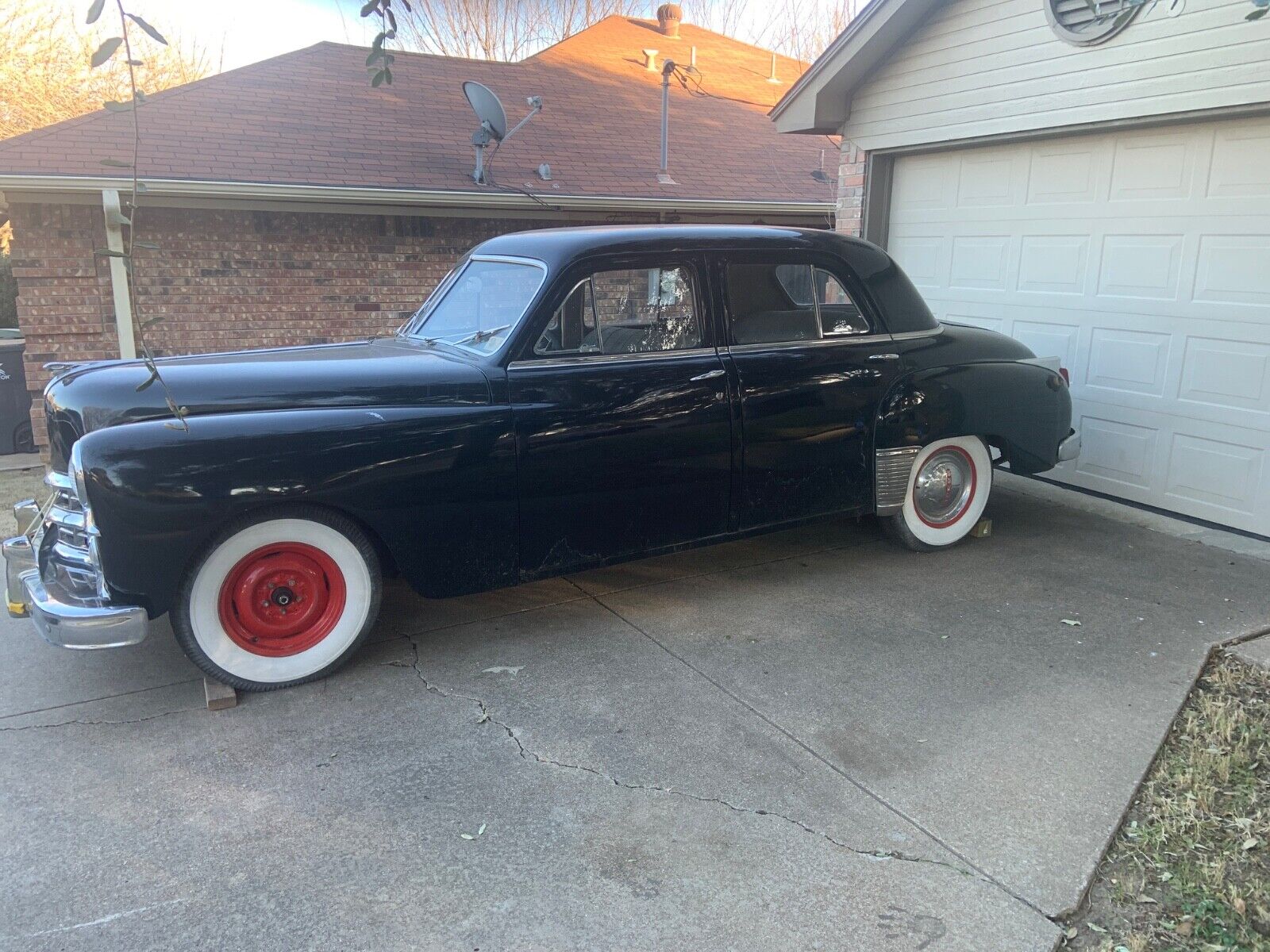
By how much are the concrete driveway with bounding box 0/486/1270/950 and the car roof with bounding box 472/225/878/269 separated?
5.89 feet

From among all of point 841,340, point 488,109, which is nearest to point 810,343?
point 841,340

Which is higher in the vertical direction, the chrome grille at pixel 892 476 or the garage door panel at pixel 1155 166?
the garage door panel at pixel 1155 166

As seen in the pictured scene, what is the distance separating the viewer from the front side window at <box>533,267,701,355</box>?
14.6ft

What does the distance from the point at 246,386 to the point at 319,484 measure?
0.59 metres

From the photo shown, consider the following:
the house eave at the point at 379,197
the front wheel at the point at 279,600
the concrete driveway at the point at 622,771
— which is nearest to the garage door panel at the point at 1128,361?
the concrete driveway at the point at 622,771

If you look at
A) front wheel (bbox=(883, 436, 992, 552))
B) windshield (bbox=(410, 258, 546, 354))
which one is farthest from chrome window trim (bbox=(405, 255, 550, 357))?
front wheel (bbox=(883, 436, 992, 552))

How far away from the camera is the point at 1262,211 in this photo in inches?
219

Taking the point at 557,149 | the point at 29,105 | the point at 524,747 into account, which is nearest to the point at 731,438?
the point at 524,747

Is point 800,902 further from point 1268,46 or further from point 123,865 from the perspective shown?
point 1268,46

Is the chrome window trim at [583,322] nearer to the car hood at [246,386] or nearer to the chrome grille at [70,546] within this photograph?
the car hood at [246,386]

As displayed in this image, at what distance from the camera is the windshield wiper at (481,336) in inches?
176

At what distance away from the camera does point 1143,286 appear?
20.6 feet

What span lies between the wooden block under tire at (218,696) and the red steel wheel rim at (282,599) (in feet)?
0.60

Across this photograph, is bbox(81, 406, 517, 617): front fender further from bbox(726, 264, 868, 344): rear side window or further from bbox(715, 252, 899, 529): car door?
bbox(726, 264, 868, 344): rear side window
